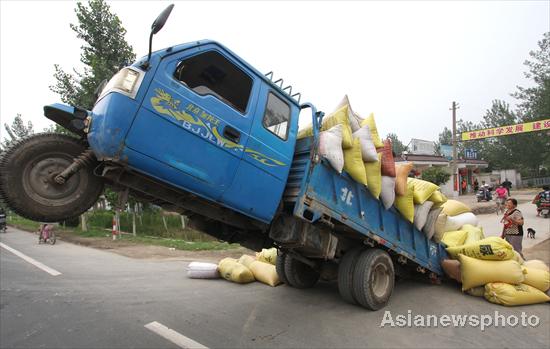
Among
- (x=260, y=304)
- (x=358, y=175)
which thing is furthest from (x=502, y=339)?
(x=260, y=304)

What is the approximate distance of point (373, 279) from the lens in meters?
4.86

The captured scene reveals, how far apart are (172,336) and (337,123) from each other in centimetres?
306

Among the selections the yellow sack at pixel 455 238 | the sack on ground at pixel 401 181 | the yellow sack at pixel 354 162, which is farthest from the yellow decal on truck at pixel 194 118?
the yellow sack at pixel 455 238

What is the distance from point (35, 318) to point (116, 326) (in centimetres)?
120

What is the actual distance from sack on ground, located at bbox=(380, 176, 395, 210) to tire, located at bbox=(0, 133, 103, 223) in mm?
3412

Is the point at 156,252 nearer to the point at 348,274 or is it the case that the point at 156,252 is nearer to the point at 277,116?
the point at 348,274

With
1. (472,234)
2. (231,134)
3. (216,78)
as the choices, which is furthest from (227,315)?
(472,234)

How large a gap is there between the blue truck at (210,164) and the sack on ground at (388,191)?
166mm

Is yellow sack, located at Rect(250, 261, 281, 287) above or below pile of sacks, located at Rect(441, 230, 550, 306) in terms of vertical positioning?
below

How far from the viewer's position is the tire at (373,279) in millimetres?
4613

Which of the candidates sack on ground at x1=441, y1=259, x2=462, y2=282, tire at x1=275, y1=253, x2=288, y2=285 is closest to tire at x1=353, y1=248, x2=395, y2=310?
sack on ground at x1=441, y1=259, x2=462, y2=282

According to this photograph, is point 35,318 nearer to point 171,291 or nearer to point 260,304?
point 171,291

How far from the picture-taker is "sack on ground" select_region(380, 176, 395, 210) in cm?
Result: 484

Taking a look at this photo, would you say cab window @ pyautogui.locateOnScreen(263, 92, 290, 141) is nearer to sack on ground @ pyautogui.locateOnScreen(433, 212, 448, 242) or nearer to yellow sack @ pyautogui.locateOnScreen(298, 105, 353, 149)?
yellow sack @ pyautogui.locateOnScreen(298, 105, 353, 149)
